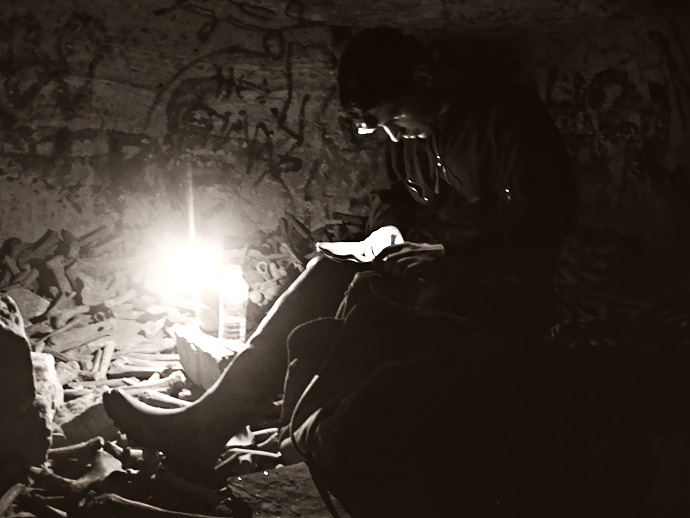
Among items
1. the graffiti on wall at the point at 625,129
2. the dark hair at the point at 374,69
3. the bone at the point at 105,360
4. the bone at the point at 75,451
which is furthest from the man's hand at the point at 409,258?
the graffiti on wall at the point at 625,129

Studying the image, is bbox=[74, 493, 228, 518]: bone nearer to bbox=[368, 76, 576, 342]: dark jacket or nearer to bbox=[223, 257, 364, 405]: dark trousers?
bbox=[223, 257, 364, 405]: dark trousers

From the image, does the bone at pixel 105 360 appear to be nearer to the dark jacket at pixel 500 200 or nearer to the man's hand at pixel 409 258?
the man's hand at pixel 409 258

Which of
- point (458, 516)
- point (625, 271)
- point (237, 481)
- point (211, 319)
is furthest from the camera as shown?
point (625, 271)

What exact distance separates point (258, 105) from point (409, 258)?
323 cm

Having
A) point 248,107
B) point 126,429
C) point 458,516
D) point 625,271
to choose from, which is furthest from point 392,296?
point 248,107

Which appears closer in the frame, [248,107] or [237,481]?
[237,481]

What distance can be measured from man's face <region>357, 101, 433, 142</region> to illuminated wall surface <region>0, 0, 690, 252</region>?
2078 mm

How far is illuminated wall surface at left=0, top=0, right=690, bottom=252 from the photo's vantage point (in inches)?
191

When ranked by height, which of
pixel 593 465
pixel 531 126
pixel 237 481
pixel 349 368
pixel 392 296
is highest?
pixel 531 126

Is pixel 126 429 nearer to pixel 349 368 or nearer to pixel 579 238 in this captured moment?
pixel 349 368

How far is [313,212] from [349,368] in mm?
3221

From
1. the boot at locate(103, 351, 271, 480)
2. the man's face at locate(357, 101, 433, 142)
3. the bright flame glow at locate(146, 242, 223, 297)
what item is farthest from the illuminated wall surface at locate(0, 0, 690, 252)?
the boot at locate(103, 351, 271, 480)

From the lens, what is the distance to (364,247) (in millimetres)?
2947

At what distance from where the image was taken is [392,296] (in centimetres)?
260
